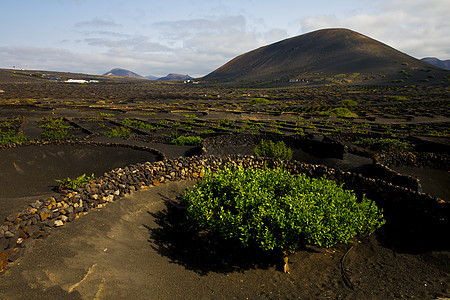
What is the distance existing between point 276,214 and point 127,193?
20.3 feet

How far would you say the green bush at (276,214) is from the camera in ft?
24.5

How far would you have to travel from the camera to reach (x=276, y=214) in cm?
752

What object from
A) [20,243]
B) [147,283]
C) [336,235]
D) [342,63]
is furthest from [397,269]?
[342,63]

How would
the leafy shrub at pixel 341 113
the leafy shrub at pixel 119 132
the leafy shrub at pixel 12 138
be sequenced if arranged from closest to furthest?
the leafy shrub at pixel 12 138
the leafy shrub at pixel 119 132
the leafy shrub at pixel 341 113

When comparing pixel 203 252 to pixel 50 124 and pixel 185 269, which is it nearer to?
pixel 185 269

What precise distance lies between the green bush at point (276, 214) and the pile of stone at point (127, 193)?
228 centimetres

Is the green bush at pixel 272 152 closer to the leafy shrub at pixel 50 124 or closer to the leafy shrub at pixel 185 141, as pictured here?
the leafy shrub at pixel 185 141

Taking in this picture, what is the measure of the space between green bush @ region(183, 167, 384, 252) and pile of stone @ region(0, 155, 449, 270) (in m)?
2.28

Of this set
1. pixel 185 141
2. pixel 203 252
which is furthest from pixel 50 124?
pixel 203 252

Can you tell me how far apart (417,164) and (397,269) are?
551 inches

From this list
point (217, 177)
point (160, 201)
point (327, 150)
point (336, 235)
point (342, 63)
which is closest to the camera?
point (336, 235)

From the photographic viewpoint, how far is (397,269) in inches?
313

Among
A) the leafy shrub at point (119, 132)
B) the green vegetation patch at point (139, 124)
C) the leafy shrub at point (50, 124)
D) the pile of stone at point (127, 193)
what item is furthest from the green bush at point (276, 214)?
the leafy shrub at point (50, 124)

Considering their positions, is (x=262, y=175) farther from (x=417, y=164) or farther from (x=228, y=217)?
(x=417, y=164)
